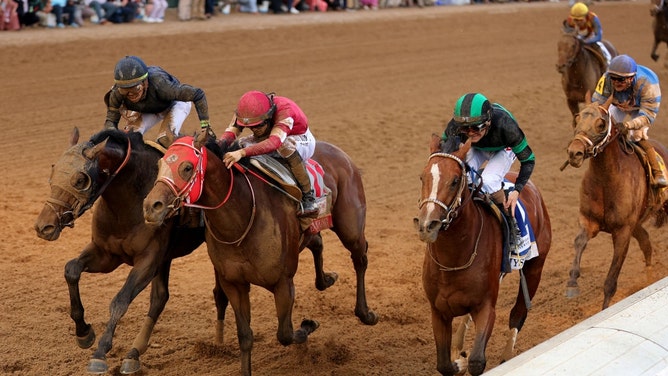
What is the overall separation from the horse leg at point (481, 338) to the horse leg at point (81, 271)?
2.89 m

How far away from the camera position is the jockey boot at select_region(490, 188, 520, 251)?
720 cm

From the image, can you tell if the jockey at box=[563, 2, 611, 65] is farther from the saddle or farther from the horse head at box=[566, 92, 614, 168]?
the saddle

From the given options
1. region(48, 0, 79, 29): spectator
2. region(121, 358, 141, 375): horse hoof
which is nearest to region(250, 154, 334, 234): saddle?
region(121, 358, 141, 375): horse hoof

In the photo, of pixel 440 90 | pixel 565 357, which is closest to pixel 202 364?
pixel 565 357

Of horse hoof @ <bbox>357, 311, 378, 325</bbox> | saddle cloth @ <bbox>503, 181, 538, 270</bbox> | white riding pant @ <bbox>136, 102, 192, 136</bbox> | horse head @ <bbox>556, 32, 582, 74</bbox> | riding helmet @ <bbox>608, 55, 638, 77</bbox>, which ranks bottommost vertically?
horse hoof @ <bbox>357, 311, 378, 325</bbox>

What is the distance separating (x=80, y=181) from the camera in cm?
697

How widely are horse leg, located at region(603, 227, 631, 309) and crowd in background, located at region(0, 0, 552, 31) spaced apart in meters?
14.5

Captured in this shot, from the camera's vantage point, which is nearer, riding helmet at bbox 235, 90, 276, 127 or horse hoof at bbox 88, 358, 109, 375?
horse hoof at bbox 88, 358, 109, 375

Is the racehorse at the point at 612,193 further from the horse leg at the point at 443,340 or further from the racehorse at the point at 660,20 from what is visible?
the racehorse at the point at 660,20

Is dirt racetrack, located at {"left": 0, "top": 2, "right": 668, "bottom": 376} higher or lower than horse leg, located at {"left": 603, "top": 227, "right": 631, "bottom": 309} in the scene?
lower

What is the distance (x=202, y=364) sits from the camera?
316 inches

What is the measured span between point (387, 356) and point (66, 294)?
10.8 ft

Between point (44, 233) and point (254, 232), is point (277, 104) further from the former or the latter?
point (44, 233)

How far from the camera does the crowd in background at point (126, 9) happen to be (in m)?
20.0
